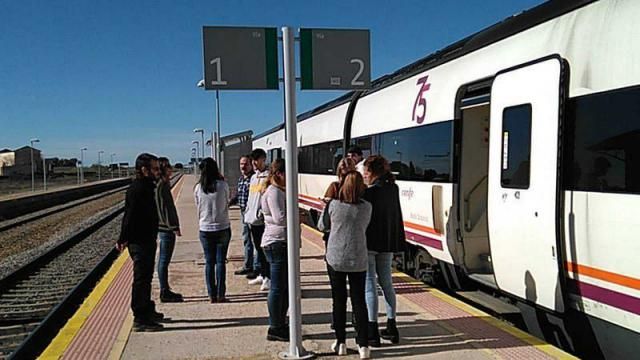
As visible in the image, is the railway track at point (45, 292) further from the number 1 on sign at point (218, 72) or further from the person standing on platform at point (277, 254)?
the number 1 on sign at point (218, 72)

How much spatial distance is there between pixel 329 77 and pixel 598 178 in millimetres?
2243

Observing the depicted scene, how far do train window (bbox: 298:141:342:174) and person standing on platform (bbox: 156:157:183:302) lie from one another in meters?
6.62

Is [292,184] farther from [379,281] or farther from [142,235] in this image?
[142,235]

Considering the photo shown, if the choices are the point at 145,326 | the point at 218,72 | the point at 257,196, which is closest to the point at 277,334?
the point at 145,326

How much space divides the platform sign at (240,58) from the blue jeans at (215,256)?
2.67 m

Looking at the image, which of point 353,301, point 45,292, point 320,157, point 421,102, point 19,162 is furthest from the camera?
point 19,162

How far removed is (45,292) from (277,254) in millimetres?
6623

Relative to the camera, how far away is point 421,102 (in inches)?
316

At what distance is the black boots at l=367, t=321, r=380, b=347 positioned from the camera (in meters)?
5.16

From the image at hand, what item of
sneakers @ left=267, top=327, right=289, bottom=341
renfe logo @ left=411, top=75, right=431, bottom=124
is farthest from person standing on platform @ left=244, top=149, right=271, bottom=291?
renfe logo @ left=411, top=75, right=431, bottom=124

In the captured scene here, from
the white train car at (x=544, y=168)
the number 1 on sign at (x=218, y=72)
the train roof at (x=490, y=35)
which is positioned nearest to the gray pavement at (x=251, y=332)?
the white train car at (x=544, y=168)

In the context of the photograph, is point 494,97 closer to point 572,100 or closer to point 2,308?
point 572,100

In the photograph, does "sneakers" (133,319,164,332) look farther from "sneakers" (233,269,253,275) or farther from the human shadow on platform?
"sneakers" (233,269,253,275)

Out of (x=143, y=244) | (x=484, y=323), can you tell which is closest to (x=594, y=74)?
(x=484, y=323)
